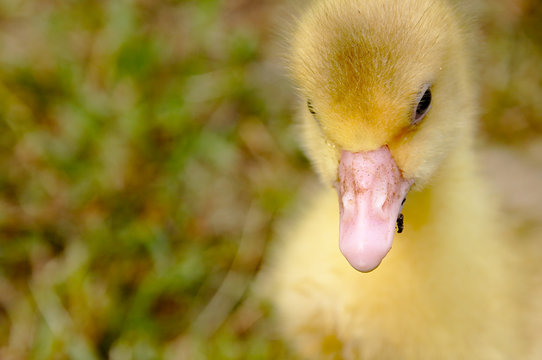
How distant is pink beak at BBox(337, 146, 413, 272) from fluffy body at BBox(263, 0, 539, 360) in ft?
0.08

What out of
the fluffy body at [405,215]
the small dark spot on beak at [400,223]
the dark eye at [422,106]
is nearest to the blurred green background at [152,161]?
the fluffy body at [405,215]

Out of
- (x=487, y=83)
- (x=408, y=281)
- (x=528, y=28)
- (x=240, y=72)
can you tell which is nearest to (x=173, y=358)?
(x=408, y=281)

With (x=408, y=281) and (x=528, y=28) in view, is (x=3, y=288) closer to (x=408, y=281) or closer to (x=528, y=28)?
(x=408, y=281)

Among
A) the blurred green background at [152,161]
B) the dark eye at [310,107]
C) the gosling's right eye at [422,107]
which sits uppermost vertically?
the gosling's right eye at [422,107]

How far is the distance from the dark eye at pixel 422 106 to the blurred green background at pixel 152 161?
42 centimetres

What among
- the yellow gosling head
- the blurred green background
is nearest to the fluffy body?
the yellow gosling head

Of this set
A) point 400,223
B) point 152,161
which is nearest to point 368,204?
point 400,223

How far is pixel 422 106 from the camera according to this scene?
3.93 feet

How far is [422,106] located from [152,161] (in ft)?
3.57

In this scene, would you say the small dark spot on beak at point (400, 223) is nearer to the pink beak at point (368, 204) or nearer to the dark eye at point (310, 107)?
the pink beak at point (368, 204)

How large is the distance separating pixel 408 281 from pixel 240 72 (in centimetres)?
118

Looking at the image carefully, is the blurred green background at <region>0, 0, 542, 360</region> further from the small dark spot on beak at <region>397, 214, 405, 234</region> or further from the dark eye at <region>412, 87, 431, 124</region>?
the small dark spot on beak at <region>397, 214, 405, 234</region>

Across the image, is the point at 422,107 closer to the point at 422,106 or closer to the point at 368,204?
the point at 422,106

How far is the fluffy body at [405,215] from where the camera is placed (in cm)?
113
